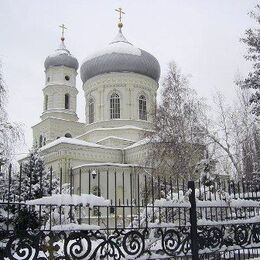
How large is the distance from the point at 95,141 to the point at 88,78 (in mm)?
5583

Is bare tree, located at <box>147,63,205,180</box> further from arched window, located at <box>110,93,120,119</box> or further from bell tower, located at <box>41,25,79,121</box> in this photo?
bell tower, located at <box>41,25,79,121</box>

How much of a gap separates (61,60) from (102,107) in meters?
7.35

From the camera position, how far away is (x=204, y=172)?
7793 mm

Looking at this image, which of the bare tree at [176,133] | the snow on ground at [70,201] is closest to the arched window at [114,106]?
the bare tree at [176,133]

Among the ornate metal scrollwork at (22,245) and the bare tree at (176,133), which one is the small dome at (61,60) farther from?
the ornate metal scrollwork at (22,245)

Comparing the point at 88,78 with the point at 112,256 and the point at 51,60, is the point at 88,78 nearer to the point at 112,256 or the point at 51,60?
the point at 51,60

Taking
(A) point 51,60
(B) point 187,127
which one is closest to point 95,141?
(A) point 51,60

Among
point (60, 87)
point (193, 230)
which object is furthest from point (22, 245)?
point (60, 87)

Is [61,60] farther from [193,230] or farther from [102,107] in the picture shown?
[193,230]

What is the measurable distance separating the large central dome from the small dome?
3.09 m

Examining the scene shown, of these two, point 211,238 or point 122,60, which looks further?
point 122,60

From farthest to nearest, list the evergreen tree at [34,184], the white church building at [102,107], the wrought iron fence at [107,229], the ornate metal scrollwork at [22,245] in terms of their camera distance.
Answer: the white church building at [102,107], the evergreen tree at [34,184], the wrought iron fence at [107,229], the ornate metal scrollwork at [22,245]

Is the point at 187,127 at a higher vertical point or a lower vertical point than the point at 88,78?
lower

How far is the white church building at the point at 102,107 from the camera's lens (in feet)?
93.8
